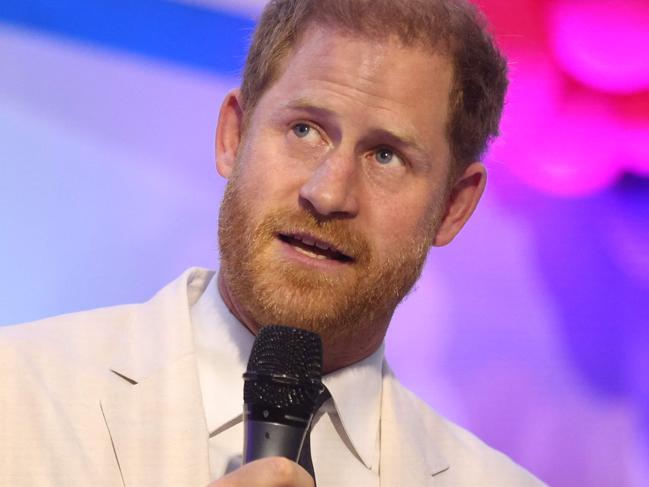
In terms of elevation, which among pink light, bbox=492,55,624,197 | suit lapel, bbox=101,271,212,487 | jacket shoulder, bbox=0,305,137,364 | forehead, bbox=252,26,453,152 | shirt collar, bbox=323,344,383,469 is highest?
forehead, bbox=252,26,453,152

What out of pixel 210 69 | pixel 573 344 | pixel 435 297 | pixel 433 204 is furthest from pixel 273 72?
pixel 573 344

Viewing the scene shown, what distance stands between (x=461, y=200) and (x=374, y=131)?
0.43 meters

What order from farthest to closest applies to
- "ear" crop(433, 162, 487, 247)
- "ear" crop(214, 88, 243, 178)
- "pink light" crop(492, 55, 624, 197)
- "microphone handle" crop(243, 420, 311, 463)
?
"pink light" crop(492, 55, 624, 197), "ear" crop(433, 162, 487, 247), "ear" crop(214, 88, 243, 178), "microphone handle" crop(243, 420, 311, 463)

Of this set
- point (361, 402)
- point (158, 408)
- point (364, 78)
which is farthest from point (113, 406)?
point (364, 78)

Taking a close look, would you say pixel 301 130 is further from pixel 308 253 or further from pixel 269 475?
pixel 269 475

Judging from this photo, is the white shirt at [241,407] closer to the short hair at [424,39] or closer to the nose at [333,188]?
the nose at [333,188]

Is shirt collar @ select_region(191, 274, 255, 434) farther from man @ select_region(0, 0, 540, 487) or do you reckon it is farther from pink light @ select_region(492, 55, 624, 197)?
pink light @ select_region(492, 55, 624, 197)

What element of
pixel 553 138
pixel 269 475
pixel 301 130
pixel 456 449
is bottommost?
pixel 456 449

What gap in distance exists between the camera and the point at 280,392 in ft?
4.73

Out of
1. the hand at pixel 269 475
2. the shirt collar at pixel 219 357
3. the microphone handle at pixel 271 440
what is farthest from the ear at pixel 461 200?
the hand at pixel 269 475

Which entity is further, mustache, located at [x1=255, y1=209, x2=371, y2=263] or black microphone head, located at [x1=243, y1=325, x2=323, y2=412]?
mustache, located at [x1=255, y1=209, x2=371, y2=263]

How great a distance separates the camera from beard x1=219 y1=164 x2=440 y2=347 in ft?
6.43

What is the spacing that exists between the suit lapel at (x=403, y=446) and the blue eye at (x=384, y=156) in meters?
0.51

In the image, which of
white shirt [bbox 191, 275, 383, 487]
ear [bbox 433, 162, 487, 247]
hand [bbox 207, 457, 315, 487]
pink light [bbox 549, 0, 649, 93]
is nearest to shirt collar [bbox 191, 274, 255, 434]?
white shirt [bbox 191, 275, 383, 487]
